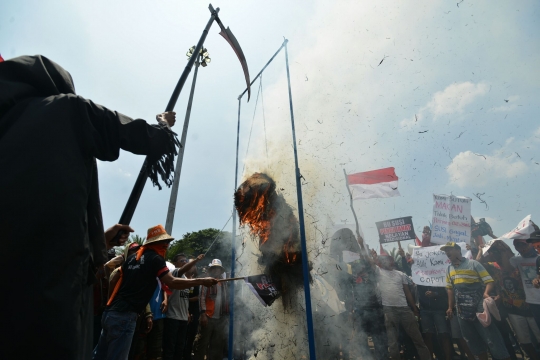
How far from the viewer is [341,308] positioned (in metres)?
5.95

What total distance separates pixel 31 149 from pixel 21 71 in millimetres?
442

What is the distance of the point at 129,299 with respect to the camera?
365 centimetres

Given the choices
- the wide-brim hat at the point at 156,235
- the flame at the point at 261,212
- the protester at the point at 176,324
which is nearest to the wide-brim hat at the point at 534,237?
the flame at the point at 261,212

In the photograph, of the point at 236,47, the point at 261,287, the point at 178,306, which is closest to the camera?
the point at 261,287

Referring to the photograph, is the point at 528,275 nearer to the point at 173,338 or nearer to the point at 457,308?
the point at 457,308

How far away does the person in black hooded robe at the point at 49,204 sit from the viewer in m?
1.02

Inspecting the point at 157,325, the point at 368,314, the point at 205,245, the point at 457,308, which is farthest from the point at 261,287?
the point at 205,245

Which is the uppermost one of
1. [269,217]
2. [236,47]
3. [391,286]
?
[236,47]

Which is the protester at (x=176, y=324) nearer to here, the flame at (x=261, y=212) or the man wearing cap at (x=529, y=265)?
the flame at (x=261, y=212)

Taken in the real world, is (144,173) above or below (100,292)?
above

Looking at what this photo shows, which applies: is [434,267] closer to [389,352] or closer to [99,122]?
[389,352]

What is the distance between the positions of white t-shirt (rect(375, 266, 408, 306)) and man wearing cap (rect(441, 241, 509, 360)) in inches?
37.6

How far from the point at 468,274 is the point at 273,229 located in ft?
13.6

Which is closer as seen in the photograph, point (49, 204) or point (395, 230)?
point (49, 204)
